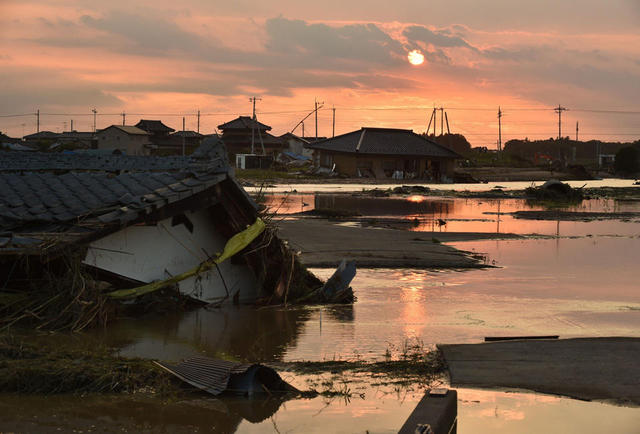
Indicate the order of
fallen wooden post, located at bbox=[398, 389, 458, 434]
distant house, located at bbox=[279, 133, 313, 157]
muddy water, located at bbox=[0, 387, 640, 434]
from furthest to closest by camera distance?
distant house, located at bbox=[279, 133, 313, 157] < muddy water, located at bbox=[0, 387, 640, 434] < fallen wooden post, located at bbox=[398, 389, 458, 434]

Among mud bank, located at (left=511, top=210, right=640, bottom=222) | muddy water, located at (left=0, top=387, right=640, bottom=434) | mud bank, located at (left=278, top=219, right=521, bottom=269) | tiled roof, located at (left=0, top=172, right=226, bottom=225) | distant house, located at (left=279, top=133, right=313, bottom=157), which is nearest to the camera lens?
muddy water, located at (left=0, top=387, right=640, bottom=434)

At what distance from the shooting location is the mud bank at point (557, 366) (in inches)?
273

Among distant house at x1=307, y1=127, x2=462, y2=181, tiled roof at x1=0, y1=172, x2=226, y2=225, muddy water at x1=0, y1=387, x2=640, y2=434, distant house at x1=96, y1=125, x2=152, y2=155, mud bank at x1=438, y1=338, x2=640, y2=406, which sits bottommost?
muddy water at x1=0, y1=387, x2=640, y2=434

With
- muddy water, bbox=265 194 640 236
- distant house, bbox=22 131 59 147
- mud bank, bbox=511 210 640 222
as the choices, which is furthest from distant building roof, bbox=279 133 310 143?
mud bank, bbox=511 210 640 222

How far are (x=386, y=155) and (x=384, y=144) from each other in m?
1.92

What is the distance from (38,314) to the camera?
920 cm

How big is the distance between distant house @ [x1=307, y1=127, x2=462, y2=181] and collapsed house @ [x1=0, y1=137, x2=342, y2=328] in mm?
62314

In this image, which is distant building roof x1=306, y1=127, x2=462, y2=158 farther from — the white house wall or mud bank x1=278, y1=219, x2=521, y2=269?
the white house wall

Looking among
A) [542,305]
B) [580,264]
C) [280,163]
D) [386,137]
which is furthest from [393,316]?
[280,163]

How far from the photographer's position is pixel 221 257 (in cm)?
1055

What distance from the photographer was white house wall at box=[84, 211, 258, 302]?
10.0 metres

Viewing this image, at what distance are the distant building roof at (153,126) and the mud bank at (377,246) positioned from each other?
85662mm

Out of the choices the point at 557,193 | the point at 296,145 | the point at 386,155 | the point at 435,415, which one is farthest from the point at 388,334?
the point at 296,145

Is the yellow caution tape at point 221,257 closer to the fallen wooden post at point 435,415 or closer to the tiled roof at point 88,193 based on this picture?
the tiled roof at point 88,193
